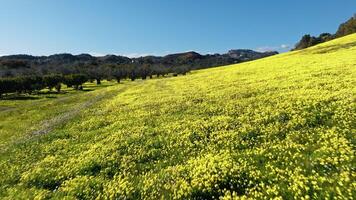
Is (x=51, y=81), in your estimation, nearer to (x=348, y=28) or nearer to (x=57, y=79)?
(x=57, y=79)

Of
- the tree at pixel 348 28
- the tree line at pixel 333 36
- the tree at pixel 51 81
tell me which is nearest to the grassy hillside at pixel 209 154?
the tree at pixel 51 81

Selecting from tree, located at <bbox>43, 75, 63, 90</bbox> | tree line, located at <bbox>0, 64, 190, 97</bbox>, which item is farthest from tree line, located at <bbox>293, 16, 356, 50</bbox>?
tree, located at <bbox>43, 75, 63, 90</bbox>

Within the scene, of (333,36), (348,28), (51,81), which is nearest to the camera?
(51,81)

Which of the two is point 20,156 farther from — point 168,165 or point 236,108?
point 236,108

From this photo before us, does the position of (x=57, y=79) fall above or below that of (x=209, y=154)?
below

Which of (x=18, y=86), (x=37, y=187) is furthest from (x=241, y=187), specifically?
(x=18, y=86)

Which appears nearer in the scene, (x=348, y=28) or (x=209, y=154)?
(x=209, y=154)

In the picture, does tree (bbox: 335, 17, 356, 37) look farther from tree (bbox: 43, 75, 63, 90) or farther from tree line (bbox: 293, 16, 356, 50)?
tree (bbox: 43, 75, 63, 90)

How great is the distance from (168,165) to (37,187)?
688 centimetres

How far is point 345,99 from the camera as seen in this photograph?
23.8m

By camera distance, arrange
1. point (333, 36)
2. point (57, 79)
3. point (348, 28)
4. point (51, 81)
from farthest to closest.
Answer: point (333, 36)
point (348, 28)
point (57, 79)
point (51, 81)

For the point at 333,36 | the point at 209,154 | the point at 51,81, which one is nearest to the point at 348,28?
the point at 333,36

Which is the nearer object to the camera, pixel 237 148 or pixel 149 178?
pixel 149 178

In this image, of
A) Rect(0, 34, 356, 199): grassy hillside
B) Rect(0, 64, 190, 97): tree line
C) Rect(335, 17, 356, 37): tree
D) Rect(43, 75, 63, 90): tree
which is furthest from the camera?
Rect(335, 17, 356, 37): tree
